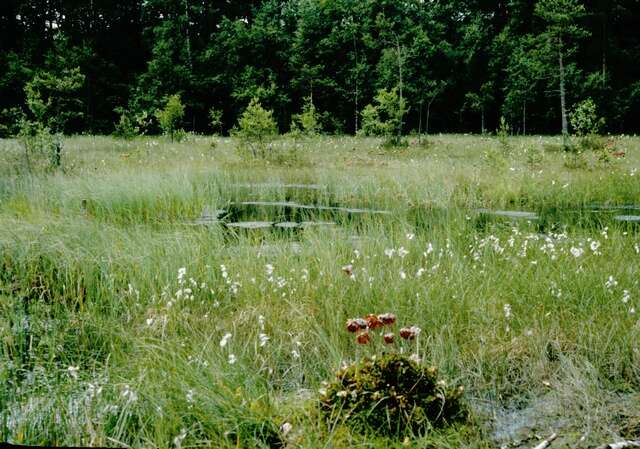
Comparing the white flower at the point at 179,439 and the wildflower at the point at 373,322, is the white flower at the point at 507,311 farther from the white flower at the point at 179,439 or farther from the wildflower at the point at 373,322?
the white flower at the point at 179,439

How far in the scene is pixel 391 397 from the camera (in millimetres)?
2916

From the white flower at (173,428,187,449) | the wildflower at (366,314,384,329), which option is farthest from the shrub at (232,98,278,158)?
the white flower at (173,428,187,449)

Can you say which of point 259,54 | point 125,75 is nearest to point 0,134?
point 125,75

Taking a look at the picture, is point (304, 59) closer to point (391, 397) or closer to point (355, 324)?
point (355, 324)

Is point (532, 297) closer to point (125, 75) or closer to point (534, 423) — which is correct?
point (534, 423)

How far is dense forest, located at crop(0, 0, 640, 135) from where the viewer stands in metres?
35.5

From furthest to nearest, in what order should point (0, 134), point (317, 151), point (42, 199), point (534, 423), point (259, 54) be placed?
1. point (259, 54)
2. point (0, 134)
3. point (317, 151)
4. point (42, 199)
5. point (534, 423)

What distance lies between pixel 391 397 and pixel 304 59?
38.2 metres

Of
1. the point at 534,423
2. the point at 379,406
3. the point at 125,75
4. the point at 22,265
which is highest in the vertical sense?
the point at 125,75

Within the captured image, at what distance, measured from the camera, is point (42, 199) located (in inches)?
328

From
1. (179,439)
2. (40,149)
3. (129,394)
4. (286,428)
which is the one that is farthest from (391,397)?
(40,149)

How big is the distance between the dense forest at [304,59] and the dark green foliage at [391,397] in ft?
107

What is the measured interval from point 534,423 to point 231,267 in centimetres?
310

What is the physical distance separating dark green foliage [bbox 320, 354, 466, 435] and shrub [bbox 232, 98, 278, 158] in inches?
581
